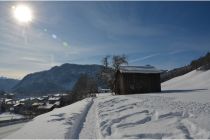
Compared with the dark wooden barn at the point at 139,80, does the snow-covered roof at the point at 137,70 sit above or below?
above

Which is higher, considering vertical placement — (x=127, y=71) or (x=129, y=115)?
(x=127, y=71)

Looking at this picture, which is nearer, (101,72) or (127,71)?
(127,71)

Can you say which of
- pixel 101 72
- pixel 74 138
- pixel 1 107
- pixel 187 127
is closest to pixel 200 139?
pixel 187 127

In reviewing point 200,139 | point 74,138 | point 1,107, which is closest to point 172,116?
point 200,139

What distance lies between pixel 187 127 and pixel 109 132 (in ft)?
11.1

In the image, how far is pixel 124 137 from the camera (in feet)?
31.7

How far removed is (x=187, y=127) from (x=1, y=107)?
112741mm

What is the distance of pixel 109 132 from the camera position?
10984 mm

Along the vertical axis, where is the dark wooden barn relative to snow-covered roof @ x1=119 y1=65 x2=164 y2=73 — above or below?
below

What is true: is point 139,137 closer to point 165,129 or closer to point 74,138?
point 165,129

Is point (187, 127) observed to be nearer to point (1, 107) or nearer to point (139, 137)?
point (139, 137)

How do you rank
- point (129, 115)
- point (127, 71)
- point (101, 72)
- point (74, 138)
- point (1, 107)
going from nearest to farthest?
point (74, 138), point (129, 115), point (127, 71), point (101, 72), point (1, 107)

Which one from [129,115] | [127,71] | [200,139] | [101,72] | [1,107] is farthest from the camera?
[1,107]

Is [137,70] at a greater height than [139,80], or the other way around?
[137,70]
